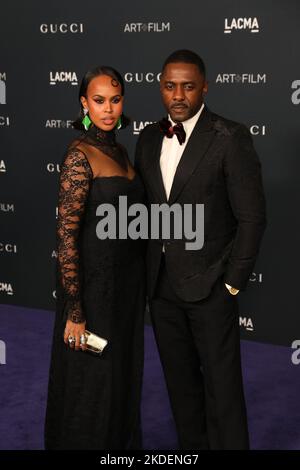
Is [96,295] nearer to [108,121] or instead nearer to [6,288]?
[108,121]

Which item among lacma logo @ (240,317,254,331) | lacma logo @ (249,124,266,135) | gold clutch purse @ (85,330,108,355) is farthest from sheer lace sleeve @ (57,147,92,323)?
lacma logo @ (240,317,254,331)

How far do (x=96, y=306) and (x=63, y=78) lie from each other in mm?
2567

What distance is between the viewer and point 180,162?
2756 millimetres

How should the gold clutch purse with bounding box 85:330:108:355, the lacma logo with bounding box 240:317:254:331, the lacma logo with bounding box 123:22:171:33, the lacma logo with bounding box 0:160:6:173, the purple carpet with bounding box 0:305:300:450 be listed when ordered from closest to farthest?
the gold clutch purse with bounding box 85:330:108:355 < the purple carpet with bounding box 0:305:300:450 < the lacma logo with bounding box 123:22:171:33 < the lacma logo with bounding box 240:317:254:331 < the lacma logo with bounding box 0:160:6:173

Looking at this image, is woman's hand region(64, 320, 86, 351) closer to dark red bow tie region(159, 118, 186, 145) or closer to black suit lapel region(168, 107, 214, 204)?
black suit lapel region(168, 107, 214, 204)

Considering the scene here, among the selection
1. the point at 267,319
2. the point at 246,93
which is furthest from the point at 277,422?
the point at 246,93

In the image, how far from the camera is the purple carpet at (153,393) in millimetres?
3477

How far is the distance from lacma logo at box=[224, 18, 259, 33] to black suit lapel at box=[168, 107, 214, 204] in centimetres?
175

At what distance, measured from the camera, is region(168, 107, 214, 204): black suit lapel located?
2729 millimetres

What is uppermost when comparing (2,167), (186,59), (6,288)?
(2,167)

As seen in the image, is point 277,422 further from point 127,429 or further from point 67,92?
point 67,92

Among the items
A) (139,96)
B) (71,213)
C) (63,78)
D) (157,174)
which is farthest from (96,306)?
(63,78)

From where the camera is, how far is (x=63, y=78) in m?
5.00
